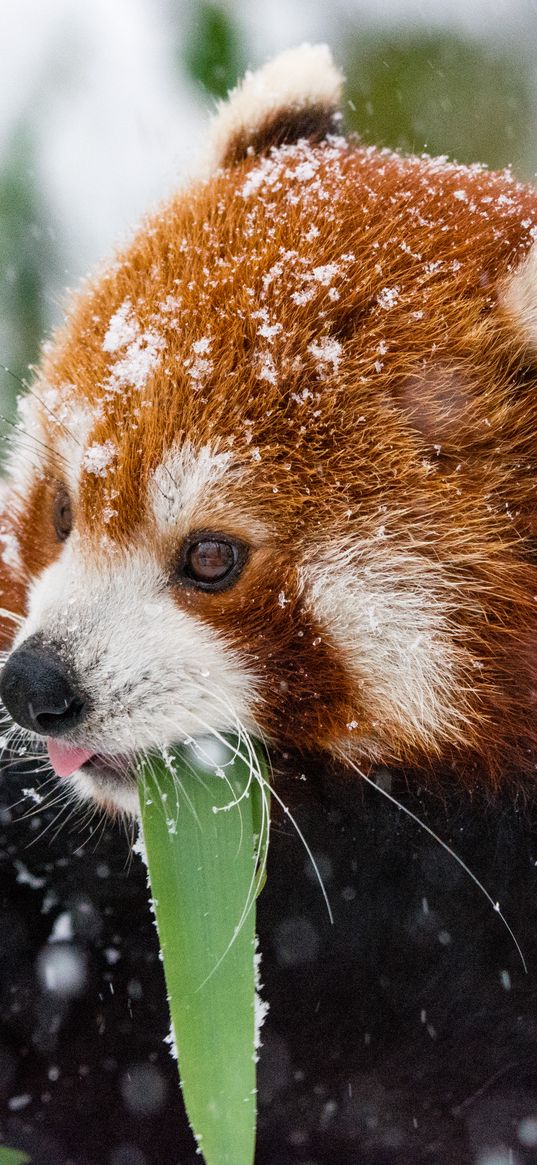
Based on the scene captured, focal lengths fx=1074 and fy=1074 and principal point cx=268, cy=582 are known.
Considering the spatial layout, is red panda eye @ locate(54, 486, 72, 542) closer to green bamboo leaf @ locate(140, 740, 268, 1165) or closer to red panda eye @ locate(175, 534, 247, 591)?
red panda eye @ locate(175, 534, 247, 591)

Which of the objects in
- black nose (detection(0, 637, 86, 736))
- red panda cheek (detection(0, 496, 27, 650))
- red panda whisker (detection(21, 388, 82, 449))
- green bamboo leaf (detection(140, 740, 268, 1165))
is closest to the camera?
green bamboo leaf (detection(140, 740, 268, 1165))

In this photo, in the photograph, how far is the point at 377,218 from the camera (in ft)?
5.08

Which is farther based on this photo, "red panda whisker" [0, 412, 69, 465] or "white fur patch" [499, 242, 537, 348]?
"red panda whisker" [0, 412, 69, 465]

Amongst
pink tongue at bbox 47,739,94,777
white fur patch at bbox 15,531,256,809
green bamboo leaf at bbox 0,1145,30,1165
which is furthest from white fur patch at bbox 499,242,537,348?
green bamboo leaf at bbox 0,1145,30,1165

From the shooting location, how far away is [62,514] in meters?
1.71

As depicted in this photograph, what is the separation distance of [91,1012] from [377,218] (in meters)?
1.23

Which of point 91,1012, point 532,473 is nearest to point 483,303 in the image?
point 532,473

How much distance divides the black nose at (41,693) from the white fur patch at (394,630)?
0.34 m

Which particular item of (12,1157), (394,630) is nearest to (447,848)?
(394,630)

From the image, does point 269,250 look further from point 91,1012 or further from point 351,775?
point 91,1012

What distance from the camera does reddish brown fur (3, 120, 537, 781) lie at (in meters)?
1.43

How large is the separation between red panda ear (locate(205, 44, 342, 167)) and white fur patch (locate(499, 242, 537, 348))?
69cm

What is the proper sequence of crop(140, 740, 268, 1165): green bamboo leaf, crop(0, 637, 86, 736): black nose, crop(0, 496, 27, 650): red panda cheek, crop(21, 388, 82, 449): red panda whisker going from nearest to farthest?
1. crop(140, 740, 268, 1165): green bamboo leaf
2. crop(0, 637, 86, 736): black nose
3. crop(21, 388, 82, 449): red panda whisker
4. crop(0, 496, 27, 650): red panda cheek

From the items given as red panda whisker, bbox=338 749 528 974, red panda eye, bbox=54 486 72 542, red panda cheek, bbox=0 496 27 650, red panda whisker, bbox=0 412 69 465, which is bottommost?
red panda whisker, bbox=338 749 528 974
